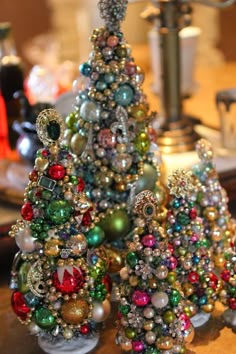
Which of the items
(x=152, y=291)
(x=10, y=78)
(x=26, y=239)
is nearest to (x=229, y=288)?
(x=152, y=291)

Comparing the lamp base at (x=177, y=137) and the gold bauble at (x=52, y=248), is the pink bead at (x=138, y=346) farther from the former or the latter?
the lamp base at (x=177, y=137)

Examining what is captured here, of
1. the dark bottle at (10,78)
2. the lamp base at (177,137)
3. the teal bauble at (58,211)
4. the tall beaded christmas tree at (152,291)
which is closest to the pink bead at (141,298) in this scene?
the tall beaded christmas tree at (152,291)

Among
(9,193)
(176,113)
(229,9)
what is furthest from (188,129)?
(229,9)

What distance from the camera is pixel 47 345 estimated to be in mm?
662

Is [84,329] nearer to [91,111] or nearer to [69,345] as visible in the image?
[69,345]

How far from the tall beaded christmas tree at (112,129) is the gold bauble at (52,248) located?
0.37 feet

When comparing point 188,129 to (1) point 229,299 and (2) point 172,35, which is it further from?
(1) point 229,299

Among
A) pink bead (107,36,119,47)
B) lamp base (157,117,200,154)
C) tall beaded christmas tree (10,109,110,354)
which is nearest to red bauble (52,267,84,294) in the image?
tall beaded christmas tree (10,109,110,354)

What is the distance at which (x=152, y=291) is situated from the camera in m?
0.60

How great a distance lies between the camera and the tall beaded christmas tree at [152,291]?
593 mm

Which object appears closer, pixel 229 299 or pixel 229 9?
pixel 229 299

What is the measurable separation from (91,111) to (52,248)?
17cm

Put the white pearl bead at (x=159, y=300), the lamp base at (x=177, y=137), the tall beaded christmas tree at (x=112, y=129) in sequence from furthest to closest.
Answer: the lamp base at (x=177, y=137) < the tall beaded christmas tree at (x=112, y=129) < the white pearl bead at (x=159, y=300)

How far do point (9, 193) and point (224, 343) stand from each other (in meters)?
0.38
